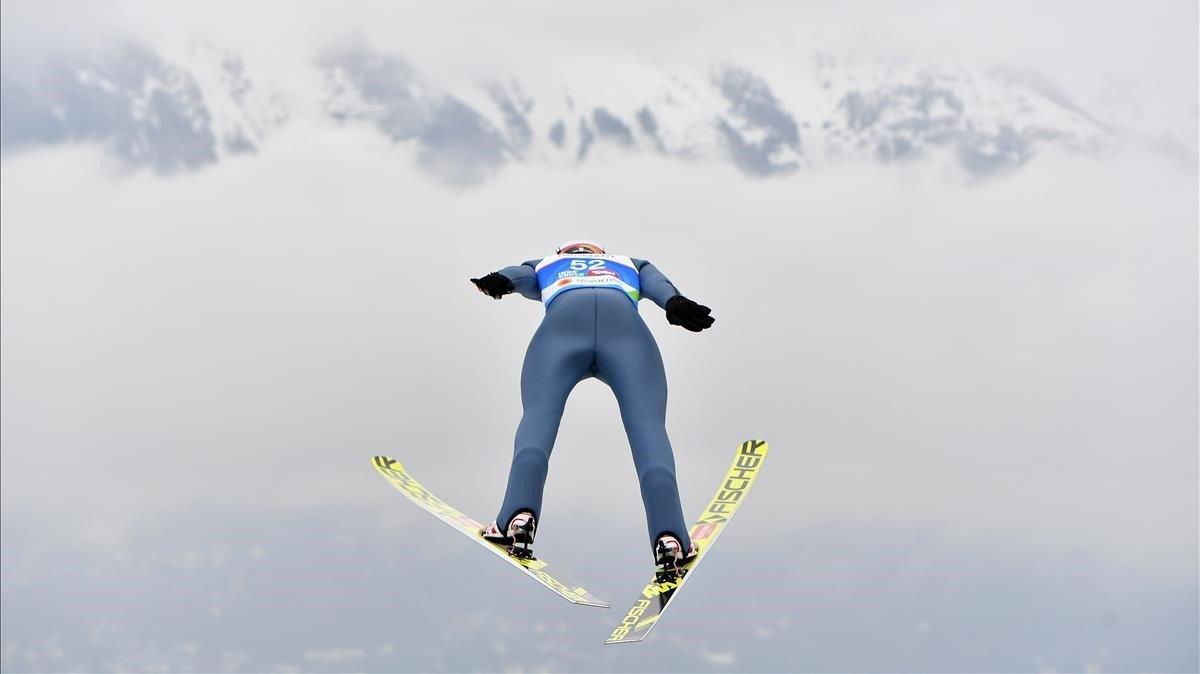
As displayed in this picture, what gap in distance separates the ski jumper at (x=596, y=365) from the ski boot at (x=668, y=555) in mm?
92

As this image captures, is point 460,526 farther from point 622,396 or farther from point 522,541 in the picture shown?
point 622,396

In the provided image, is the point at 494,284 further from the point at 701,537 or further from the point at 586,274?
the point at 701,537

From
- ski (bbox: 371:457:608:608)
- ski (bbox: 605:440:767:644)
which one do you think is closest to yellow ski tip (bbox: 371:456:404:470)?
ski (bbox: 371:457:608:608)

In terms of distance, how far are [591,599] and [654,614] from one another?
80 cm

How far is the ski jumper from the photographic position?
56.0 feet

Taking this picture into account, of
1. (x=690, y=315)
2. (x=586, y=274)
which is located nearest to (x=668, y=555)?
(x=690, y=315)

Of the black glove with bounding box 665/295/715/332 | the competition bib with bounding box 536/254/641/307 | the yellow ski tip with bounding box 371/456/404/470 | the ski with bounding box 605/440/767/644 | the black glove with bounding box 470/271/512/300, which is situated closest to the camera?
the ski with bounding box 605/440/767/644

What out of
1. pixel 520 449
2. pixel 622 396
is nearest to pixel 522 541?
pixel 520 449

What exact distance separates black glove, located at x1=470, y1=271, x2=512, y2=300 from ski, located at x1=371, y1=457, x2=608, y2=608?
3081 mm

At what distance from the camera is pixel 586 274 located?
19000 millimetres

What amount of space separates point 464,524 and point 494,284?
11.0ft

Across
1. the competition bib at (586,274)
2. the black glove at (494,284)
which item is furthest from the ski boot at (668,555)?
the black glove at (494,284)

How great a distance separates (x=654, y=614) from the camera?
16.0 meters

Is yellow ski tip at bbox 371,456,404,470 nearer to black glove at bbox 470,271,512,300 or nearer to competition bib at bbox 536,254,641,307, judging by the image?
black glove at bbox 470,271,512,300
